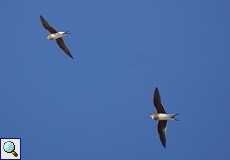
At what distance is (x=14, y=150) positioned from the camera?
30234 millimetres

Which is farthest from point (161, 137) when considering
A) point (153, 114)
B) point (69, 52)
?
point (69, 52)

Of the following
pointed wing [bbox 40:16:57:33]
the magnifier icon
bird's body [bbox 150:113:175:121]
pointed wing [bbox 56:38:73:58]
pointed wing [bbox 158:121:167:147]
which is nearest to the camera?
bird's body [bbox 150:113:175:121]

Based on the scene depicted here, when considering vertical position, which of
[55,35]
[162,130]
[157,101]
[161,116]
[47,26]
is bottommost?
[162,130]

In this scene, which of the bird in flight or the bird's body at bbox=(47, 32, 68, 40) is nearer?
the bird in flight

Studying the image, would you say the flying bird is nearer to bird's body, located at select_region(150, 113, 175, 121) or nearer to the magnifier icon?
the magnifier icon

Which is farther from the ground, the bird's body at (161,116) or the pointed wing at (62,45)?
the pointed wing at (62,45)

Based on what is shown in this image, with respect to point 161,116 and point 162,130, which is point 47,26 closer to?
point 161,116

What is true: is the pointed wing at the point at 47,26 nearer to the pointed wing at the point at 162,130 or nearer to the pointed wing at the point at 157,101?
the pointed wing at the point at 157,101

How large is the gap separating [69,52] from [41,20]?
236cm

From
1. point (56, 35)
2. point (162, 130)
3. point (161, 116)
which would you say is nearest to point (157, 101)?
point (161, 116)

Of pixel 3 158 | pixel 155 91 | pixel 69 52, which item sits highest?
pixel 69 52

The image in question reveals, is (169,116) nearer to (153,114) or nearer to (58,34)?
(153,114)

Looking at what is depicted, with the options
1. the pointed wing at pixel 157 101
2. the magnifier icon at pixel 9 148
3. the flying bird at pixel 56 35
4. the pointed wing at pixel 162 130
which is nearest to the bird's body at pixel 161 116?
the pointed wing at pixel 157 101

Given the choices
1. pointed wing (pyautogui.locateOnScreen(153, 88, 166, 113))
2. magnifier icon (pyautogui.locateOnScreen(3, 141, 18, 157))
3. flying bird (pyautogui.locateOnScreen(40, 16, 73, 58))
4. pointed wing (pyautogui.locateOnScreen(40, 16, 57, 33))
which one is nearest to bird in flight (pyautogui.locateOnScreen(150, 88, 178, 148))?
pointed wing (pyautogui.locateOnScreen(153, 88, 166, 113))
